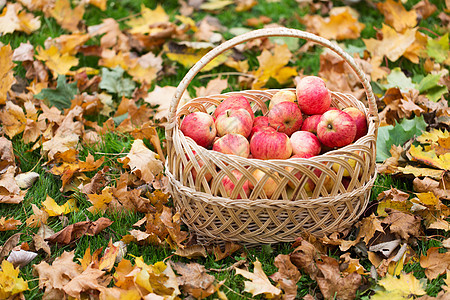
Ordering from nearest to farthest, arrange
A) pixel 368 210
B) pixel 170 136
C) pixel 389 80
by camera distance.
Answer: pixel 170 136, pixel 368 210, pixel 389 80

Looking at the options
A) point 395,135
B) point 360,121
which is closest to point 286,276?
point 360,121

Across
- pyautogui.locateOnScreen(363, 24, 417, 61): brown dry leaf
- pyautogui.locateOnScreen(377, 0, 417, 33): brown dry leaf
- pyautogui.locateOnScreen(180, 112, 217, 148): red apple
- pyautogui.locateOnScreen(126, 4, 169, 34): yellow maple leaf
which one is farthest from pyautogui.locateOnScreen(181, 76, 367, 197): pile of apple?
pyautogui.locateOnScreen(126, 4, 169, 34): yellow maple leaf

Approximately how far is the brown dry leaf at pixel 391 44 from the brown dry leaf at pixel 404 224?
154 centimetres

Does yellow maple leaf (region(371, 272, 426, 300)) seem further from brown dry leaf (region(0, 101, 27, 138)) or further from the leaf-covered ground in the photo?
brown dry leaf (region(0, 101, 27, 138))

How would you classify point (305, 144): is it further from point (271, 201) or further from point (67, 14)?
point (67, 14)

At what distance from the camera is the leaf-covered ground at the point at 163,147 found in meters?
1.66

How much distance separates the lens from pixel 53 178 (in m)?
2.27

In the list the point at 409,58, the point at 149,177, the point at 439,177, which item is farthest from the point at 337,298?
the point at 409,58

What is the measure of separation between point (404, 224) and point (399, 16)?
2.16m

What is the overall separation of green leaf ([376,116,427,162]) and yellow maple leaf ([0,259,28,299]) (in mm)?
1726

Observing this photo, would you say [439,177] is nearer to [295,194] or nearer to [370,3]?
[295,194]

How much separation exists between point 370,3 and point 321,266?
293cm

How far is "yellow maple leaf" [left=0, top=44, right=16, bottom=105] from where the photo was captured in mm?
2619

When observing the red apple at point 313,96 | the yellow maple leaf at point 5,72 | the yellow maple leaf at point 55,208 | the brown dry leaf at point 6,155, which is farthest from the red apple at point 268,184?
the yellow maple leaf at point 5,72
